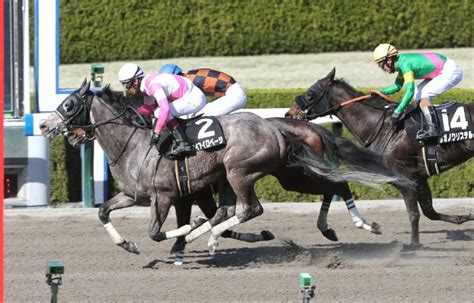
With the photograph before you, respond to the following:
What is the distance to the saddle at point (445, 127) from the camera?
9.19m

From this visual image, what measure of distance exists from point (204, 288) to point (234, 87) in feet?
6.42

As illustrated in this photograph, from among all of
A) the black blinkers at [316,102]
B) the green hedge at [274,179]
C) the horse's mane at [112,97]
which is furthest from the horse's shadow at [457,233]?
the horse's mane at [112,97]

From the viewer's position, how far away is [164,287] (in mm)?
7535

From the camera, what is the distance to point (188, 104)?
8375mm

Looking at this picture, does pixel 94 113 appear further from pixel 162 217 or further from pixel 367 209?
pixel 367 209

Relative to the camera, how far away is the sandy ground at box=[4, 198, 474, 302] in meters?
7.30

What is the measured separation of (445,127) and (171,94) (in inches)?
88.9

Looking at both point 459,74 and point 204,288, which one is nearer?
point 204,288

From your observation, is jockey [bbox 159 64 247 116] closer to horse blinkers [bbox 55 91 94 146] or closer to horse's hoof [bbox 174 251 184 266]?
horse blinkers [bbox 55 91 94 146]

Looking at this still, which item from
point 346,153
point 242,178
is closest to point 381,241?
point 346,153

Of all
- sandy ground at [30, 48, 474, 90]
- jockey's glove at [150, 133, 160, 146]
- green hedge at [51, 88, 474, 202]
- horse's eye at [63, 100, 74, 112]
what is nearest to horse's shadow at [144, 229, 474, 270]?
jockey's glove at [150, 133, 160, 146]

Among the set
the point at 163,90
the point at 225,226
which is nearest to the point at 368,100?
the point at 225,226

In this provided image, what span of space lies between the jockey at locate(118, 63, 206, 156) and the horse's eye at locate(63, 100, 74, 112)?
41cm

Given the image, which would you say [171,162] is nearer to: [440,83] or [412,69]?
[412,69]
